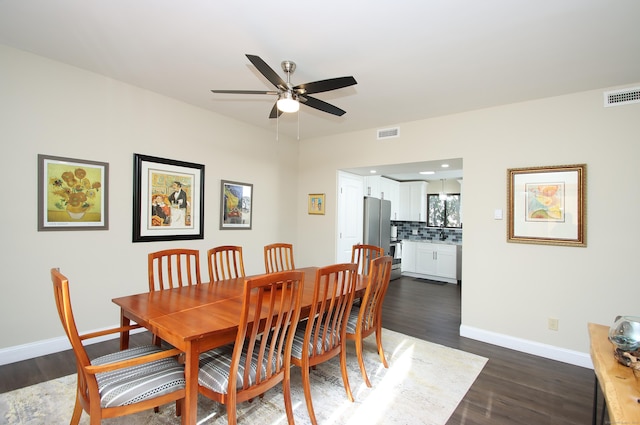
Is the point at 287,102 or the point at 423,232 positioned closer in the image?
the point at 287,102

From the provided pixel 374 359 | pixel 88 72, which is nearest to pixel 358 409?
pixel 374 359

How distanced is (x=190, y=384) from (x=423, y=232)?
270 inches

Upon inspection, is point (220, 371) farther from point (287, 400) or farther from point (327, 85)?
point (327, 85)

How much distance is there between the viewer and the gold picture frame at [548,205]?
294cm

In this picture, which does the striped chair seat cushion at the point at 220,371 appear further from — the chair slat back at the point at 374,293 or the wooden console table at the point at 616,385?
the wooden console table at the point at 616,385

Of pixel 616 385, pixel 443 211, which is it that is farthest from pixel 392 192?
pixel 616 385

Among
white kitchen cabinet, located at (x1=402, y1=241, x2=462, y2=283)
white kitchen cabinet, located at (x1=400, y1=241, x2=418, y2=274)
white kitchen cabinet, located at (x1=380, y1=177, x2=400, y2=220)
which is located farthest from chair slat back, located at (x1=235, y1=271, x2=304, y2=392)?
white kitchen cabinet, located at (x1=400, y1=241, x2=418, y2=274)

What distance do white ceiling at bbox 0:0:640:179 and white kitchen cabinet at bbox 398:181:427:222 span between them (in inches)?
161

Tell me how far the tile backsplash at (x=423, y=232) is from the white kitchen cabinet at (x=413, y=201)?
11.2 inches

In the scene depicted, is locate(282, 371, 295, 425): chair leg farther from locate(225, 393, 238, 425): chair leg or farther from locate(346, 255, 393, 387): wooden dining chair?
locate(346, 255, 393, 387): wooden dining chair

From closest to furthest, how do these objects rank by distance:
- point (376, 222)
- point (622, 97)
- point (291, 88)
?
point (291, 88) < point (622, 97) < point (376, 222)

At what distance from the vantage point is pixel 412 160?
400 cm

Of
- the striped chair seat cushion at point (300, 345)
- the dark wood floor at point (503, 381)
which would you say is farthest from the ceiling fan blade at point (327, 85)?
the dark wood floor at point (503, 381)

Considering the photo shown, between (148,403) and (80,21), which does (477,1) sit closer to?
(80,21)
